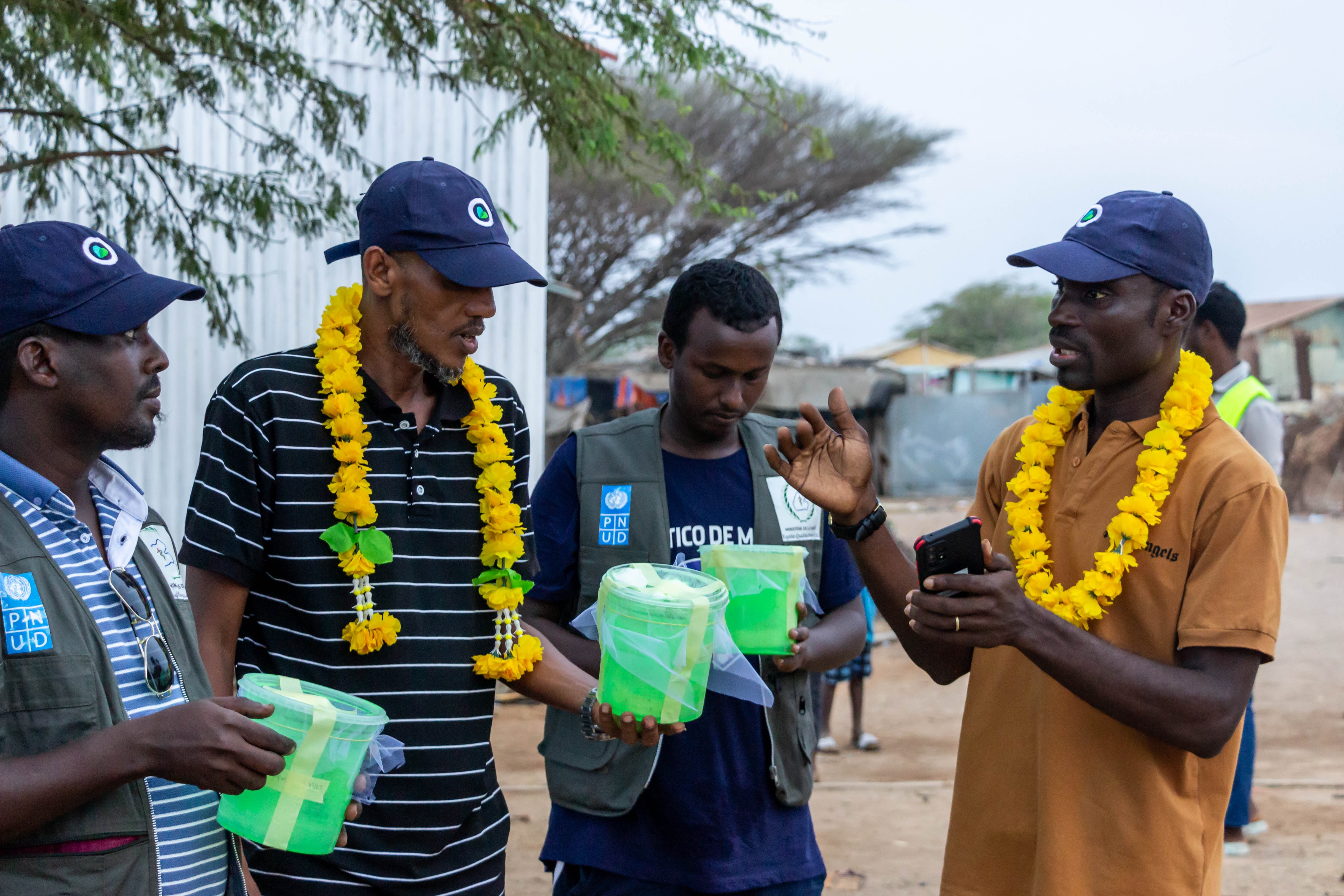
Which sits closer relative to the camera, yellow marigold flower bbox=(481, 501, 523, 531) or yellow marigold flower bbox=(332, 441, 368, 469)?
yellow marigold flower bbox=(332, 441, 368, 469)

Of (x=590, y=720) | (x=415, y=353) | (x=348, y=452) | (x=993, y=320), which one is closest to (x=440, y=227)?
(x=415, y=353)

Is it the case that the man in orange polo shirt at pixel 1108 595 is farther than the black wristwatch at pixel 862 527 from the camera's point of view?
No

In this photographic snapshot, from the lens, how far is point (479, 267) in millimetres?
2434

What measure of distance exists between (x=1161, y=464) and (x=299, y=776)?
1770 mm

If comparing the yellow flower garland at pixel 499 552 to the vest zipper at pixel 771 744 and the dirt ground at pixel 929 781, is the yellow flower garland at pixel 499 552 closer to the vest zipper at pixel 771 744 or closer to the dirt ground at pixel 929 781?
the vest zipper at pixel 771 744

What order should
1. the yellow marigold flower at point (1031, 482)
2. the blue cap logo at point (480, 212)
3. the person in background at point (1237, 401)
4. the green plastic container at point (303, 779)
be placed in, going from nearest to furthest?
the green plastic container at point (303, 779) < the blue cap logo at point (480, 212) < the yellow marigold flower at point (1031, 482) < the person in background at point (1237, 401)

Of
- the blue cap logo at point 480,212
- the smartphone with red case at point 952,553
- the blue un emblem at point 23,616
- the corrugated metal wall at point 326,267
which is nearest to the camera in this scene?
the blue un emblem at point 23,616

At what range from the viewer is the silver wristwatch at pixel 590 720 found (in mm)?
2396

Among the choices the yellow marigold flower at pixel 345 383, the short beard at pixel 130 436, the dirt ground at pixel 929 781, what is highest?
the yellow marigold flower at pixel 345 383

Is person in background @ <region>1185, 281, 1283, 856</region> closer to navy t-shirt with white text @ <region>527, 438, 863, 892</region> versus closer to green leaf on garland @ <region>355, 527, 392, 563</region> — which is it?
navy t-shirt with white text @ <region>527, 438, 863, 892</region>

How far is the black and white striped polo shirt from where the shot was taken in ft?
7.51

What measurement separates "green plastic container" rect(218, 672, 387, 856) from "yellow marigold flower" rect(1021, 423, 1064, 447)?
64.1 inches

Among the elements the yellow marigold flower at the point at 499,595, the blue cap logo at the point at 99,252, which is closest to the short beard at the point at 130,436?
the blue cap logo at the point at 99,252

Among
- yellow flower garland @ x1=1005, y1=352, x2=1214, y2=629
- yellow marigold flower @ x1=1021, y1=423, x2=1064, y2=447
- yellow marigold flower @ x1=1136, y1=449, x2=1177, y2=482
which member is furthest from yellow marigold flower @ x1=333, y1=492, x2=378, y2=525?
yellow marigold flower @ x1=1136, y1=449, x2=1177, y2=482
